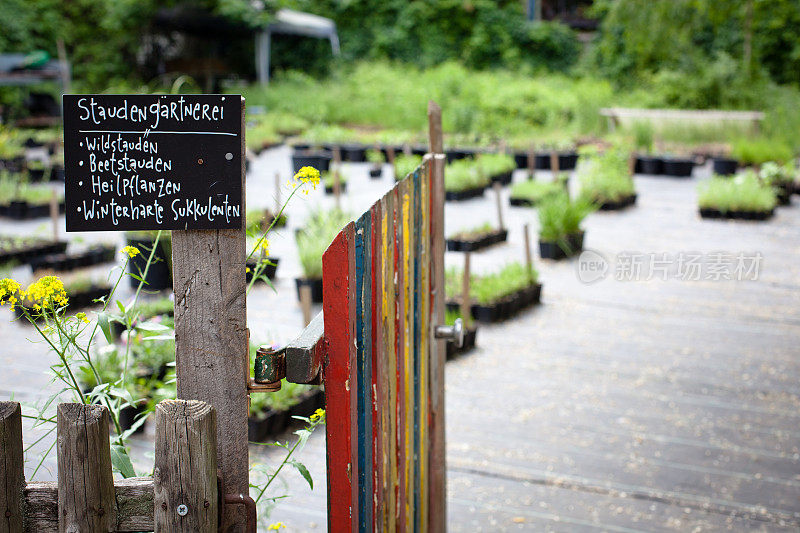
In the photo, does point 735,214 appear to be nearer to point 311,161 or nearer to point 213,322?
point 311,161

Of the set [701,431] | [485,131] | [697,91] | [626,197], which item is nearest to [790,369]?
[701,431]

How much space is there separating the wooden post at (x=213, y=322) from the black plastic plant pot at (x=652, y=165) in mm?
12636

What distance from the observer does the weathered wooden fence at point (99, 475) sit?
5.30 ft

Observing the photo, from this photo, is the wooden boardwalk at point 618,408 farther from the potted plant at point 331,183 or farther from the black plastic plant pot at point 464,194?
the potted plant at point 331,183

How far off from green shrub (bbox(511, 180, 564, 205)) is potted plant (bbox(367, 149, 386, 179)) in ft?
8.74

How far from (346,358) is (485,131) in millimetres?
15313

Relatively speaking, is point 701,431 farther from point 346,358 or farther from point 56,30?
point 56,30

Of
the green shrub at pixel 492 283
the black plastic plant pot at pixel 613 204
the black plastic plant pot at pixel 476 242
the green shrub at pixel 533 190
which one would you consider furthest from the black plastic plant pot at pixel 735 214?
the green shrub at pixel 492 283

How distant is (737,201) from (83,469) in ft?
31.2

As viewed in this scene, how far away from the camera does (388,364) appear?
6.63 feet

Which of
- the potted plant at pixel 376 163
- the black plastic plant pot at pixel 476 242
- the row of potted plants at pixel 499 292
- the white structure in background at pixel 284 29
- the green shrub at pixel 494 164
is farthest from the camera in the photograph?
the white structure in background at pixel 284 29

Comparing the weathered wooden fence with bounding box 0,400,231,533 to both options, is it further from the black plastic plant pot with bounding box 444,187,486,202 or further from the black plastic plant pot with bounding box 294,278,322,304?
the black plastic plant pot with bounding box 444,187,486,202

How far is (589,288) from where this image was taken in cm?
720

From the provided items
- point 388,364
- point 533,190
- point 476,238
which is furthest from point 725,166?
point 388,364
